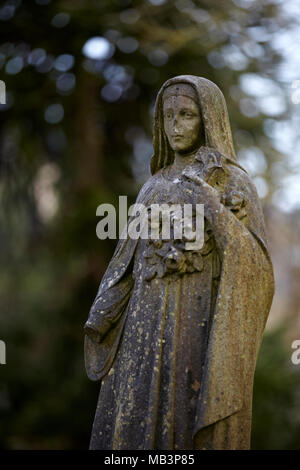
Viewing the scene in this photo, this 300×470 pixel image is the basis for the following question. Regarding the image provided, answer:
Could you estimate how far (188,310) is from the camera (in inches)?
179

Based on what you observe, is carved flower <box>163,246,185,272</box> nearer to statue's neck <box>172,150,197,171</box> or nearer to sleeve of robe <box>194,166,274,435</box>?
sleeve of robe <box>194,166,274,435</box>

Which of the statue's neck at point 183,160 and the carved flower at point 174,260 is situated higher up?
the statue's neck at point 183,160

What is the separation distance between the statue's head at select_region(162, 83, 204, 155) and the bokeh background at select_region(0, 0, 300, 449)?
674cm

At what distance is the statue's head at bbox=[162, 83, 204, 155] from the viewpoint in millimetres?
4898

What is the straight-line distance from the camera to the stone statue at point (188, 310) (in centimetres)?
432

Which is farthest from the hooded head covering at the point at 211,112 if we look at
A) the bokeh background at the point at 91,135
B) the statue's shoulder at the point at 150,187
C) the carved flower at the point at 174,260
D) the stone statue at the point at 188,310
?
the bokeh background at the point at 91,135

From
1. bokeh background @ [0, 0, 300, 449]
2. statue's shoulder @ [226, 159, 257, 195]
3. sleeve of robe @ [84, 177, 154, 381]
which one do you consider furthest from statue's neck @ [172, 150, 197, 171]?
bokeh background @ [0, 0, 300, 449]

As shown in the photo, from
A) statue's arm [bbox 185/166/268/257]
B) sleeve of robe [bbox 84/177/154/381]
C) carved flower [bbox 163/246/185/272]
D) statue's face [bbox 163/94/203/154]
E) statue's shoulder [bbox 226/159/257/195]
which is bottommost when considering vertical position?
sleeve of robe [bbox 84/177/154/381]

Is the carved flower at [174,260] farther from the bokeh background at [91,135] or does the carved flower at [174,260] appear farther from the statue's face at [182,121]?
the bokeh background at [91,135]

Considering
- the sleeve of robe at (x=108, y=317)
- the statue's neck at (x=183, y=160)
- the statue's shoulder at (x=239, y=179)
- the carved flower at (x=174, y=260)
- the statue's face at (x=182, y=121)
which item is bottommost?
the sleeve of robe at (x=108, y=317)

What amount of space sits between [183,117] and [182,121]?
1.2 inches

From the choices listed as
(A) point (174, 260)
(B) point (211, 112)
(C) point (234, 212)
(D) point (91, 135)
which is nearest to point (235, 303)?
(A) point (174, 260)

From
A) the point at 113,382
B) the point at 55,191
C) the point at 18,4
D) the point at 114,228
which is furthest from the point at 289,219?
the point at 113,382

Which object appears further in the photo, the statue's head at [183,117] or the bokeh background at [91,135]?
the bokeh background at [91,135]
